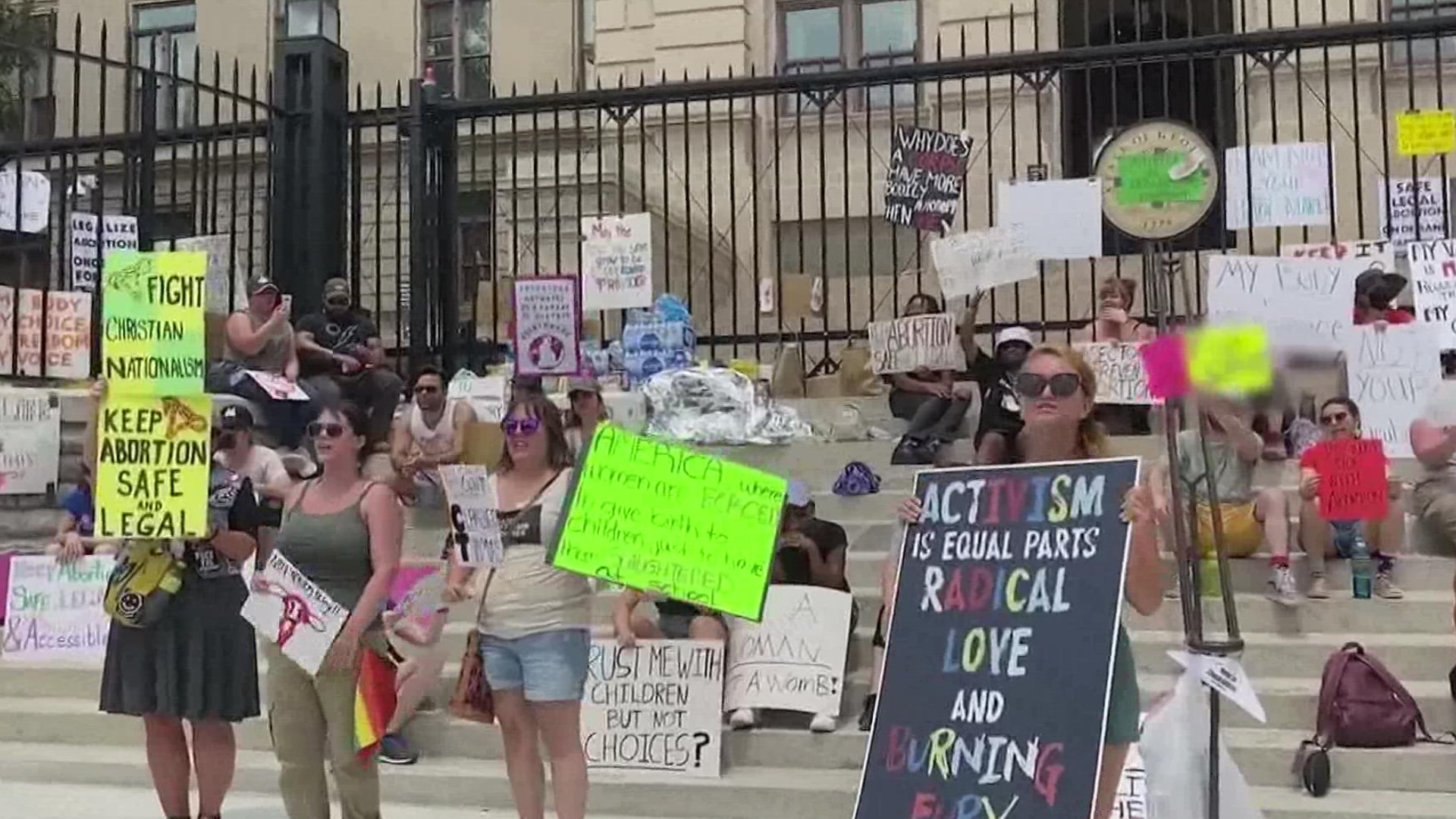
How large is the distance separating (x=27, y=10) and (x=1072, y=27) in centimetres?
1459

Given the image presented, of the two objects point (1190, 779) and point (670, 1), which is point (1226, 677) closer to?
point (1190, 779)

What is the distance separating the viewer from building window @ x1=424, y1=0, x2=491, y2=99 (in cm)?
2086

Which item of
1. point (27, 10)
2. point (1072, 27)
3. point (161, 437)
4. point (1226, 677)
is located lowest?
point (1226, 677)

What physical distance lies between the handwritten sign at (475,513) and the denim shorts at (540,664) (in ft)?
0.90

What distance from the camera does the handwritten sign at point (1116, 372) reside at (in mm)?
8891

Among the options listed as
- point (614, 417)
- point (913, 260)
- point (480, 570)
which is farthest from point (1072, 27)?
point (480, 570)

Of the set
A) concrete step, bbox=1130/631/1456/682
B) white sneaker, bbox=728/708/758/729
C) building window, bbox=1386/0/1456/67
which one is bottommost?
white sneaker, bbox=728/708/758/729

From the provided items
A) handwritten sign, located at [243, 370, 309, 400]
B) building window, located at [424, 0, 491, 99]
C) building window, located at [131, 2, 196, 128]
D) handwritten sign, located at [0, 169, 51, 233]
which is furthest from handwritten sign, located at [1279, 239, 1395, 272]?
building window, located at [131, 2, 196, 128]

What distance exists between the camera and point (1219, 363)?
2918 mm

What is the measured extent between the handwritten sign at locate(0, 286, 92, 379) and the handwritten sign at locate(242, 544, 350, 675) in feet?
19.6

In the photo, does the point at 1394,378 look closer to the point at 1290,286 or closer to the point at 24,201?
the point at 1290,286

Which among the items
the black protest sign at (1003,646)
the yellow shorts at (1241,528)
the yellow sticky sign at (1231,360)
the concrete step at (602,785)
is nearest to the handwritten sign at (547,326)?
the concrete step at (602,785)

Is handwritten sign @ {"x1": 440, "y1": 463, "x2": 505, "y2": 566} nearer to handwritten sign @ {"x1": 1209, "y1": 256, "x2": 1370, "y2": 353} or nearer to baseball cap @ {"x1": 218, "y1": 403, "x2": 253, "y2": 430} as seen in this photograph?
baseball cap @ {"x1": 218, "y1": 403, "x2": 253, "y2": 430}

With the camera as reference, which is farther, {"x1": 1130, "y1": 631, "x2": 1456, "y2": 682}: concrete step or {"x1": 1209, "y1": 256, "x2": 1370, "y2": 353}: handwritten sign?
{"x1": 1209, "y1": 256, "x2": 1370, "y2": 353}: handwritten sign
